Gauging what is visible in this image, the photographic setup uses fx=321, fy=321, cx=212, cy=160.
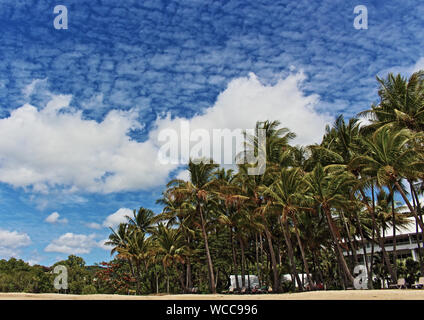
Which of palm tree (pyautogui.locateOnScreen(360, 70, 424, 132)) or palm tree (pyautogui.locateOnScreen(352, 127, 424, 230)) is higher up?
palm tree (pyautogui.locateOnScreen(360, 70, 424, 132))

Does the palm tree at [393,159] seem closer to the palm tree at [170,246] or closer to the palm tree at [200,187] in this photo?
the palm tree at [200,187]

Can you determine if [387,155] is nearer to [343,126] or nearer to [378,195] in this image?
[343,126]

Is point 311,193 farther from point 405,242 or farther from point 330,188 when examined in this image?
point 405,242

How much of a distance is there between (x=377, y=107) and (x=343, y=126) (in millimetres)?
2698

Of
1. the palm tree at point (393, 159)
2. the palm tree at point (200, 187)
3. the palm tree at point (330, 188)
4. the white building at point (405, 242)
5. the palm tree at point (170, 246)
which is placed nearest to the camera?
the palm tree at point (393, 159)

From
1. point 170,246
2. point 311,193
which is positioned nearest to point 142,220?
point 170,246

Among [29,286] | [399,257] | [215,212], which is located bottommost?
[29,286]

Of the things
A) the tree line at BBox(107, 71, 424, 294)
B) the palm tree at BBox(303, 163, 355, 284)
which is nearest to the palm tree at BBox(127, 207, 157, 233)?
the tree line at BBox(107, 71, 424, 294)

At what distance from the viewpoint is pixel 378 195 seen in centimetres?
3083
